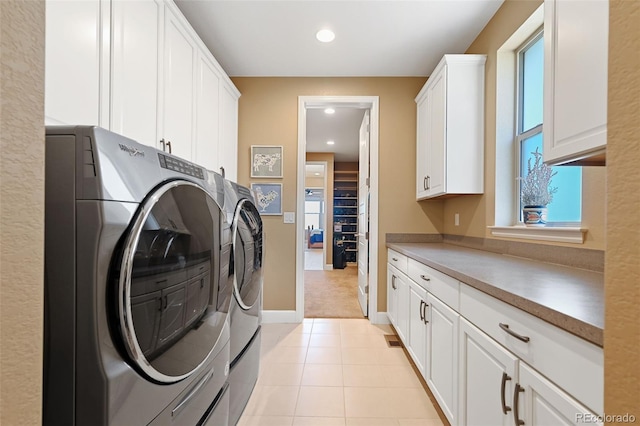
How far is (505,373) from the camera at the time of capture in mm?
913

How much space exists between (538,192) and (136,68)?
232cm

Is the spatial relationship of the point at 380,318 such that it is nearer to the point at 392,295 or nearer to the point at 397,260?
the point at 392,295

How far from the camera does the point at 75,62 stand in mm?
1042

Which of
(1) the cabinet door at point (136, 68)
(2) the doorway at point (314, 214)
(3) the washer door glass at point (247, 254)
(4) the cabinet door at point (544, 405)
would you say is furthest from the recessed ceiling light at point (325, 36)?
(2) the doorway at point (314, 214)

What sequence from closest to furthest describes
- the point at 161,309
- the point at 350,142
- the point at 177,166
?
the point at 161,309 < the point at 177,166 < the point at 350,142

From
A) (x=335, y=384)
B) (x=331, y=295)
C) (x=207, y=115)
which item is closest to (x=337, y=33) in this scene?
(x=207, y=115)

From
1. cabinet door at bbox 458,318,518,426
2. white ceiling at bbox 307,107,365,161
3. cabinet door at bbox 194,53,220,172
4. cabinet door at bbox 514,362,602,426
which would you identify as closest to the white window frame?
cabinet door at bbox 458,318,518,426

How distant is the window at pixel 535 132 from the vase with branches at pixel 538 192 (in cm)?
3

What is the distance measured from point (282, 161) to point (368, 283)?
5.26 ft

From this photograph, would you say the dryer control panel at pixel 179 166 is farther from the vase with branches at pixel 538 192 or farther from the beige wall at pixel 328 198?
the beige wall at pixel 328 198

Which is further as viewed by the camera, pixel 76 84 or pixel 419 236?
pixel 419 236

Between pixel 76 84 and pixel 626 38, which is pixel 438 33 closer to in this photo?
pixel 626 38

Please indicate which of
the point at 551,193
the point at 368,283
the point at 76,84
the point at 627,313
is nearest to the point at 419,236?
the point at 368,283

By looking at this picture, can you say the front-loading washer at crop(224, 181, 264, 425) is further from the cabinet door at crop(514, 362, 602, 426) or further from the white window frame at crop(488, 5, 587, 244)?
the white window frame at crop(488, 5, 587, 244)
